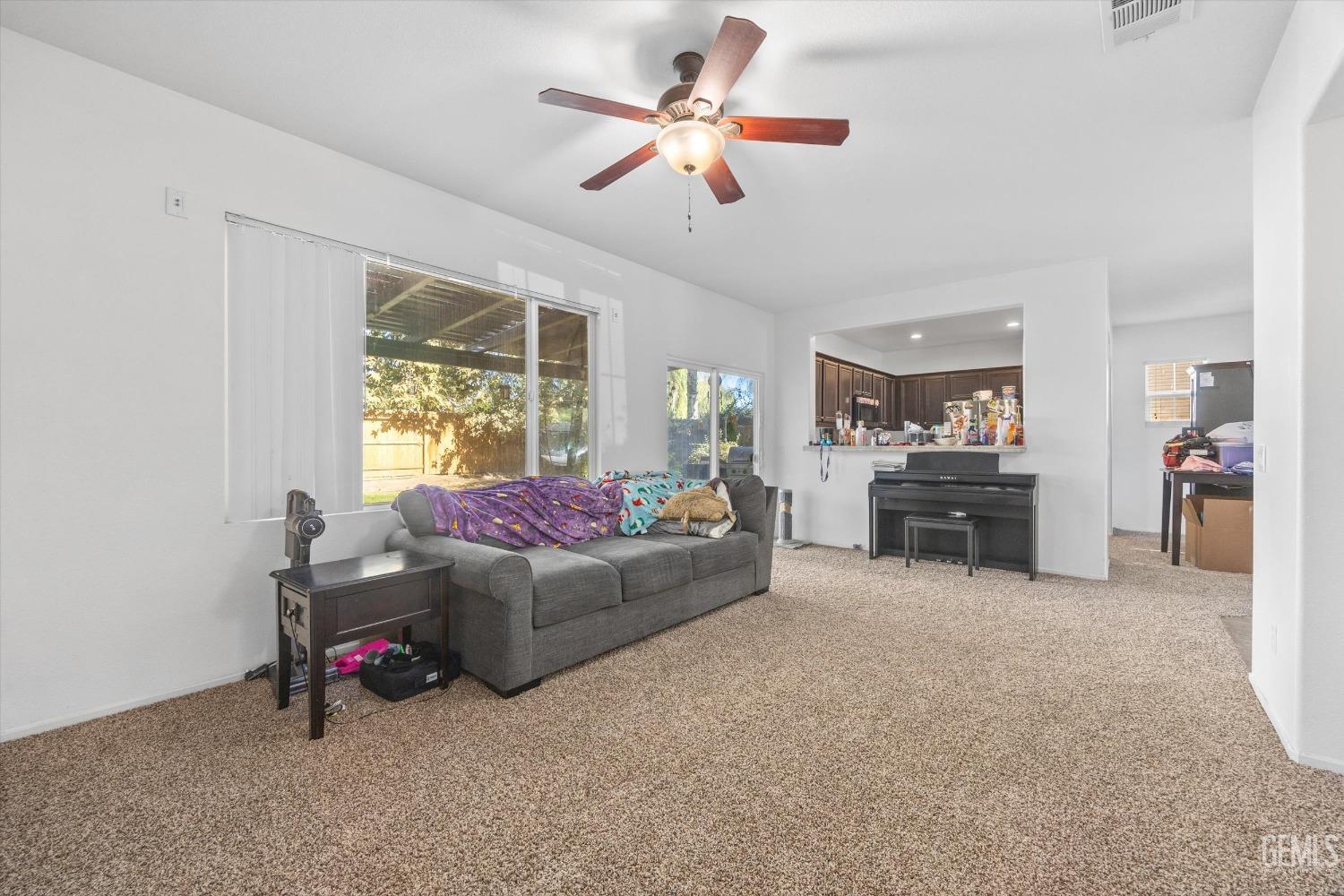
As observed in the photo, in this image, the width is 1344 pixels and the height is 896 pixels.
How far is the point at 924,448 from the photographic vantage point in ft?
16.9

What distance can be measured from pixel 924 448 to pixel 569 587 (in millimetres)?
3834

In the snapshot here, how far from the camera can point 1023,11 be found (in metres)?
1.93

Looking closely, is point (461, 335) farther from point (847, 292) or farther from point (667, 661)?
point (847, 292)

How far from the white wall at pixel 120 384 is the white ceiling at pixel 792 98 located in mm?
214

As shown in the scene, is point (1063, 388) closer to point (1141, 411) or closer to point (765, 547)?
point (765, 547)

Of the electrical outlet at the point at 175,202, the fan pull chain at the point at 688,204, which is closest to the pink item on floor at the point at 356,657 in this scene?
the electrical outlet at the point at 175,202

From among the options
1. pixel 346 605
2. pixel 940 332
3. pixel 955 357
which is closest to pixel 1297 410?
pixel 346 605

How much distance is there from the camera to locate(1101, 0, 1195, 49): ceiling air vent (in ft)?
6.07

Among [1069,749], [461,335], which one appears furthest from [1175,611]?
[461,335]

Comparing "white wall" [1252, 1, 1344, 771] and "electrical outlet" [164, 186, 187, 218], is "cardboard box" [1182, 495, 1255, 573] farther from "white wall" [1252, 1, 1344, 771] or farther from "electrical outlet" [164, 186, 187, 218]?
"electrical outlet" [164, 186, 187, 218]

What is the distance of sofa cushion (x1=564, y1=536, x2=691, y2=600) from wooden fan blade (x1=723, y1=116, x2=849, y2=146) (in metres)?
2.00

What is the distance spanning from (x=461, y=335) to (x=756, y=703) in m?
2.66

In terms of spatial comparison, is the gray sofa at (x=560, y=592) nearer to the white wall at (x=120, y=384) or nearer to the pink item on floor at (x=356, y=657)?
the pink item on floor at (x=356, y=657)

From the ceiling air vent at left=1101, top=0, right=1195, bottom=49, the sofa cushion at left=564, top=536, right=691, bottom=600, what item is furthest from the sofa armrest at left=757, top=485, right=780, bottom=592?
the ceiling air vent at left=1101, top=0, right=1195, bottom=49
